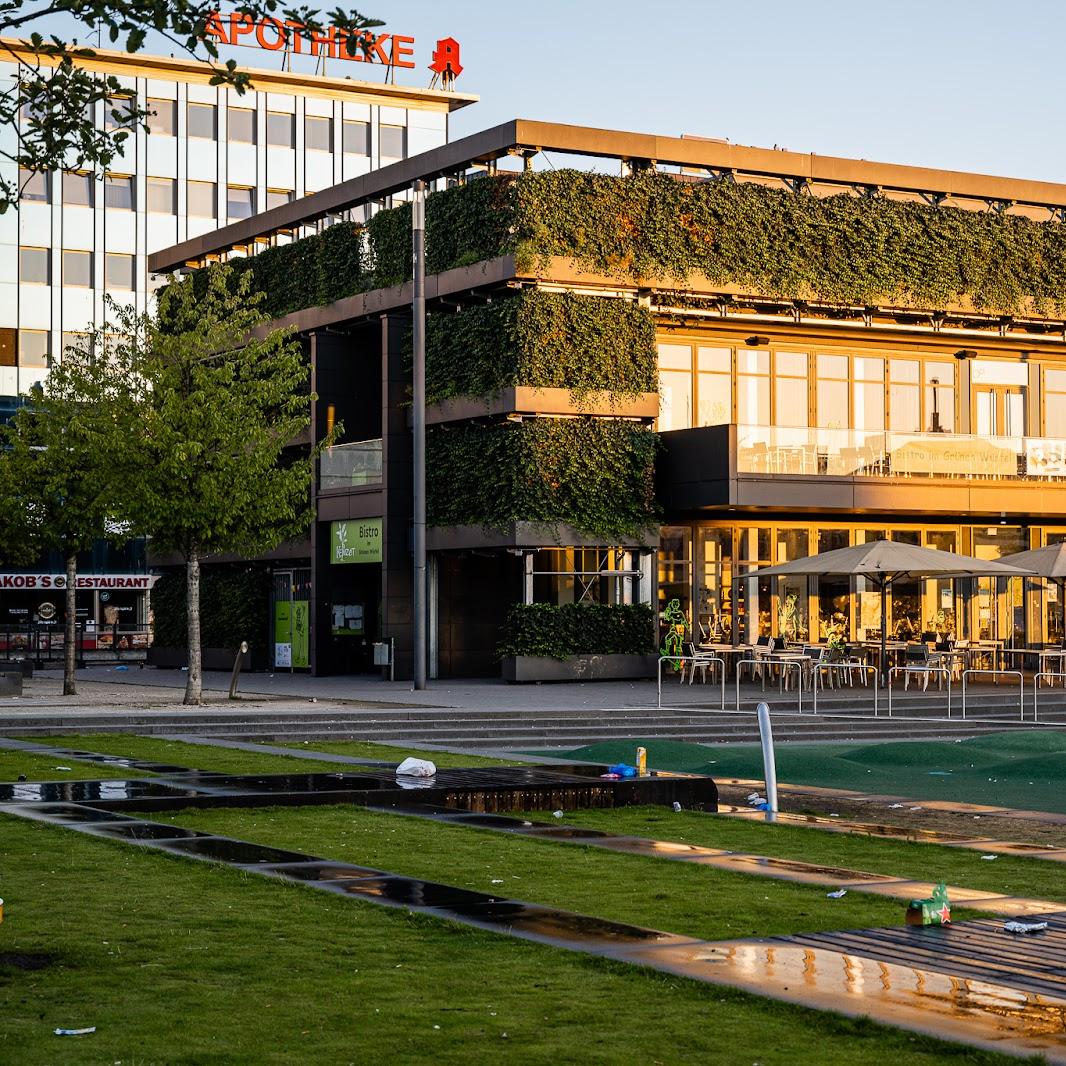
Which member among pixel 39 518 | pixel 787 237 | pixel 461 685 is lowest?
pixel 461 685

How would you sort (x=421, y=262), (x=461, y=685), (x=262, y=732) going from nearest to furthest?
(x=262, y=732) → (x=421, y=262) → (x=461, y=685)

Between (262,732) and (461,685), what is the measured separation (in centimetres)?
1318

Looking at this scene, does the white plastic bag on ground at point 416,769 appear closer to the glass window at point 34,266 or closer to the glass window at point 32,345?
the glass window at point 32,345

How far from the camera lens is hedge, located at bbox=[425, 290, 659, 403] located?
38969 millimetres

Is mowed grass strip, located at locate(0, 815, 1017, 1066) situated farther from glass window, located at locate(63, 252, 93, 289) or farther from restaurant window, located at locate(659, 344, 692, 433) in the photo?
glass window, located at locate(63, 252, 93, 289)

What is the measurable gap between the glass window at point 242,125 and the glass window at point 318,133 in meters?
2.45

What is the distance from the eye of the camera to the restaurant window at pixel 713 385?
4231 cm

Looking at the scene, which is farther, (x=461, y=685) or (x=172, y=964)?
(x=461, y=685)

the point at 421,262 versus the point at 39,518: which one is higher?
the point at 421,262

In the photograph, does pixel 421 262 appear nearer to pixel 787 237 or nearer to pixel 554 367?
pixel 554 367

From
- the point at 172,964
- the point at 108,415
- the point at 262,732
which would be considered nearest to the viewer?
the point at 172,964

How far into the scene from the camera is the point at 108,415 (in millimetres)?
32375

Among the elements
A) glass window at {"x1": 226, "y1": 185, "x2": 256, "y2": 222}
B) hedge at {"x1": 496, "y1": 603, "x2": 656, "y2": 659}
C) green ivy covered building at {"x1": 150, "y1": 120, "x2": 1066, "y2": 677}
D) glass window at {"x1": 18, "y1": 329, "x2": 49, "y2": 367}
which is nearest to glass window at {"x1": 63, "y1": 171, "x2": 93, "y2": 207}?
glass window at {"x1": 18, "y1": 329, "x2": 49, "y2": 367}

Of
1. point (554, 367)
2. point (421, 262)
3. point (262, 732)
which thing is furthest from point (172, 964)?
point (554, 367)
